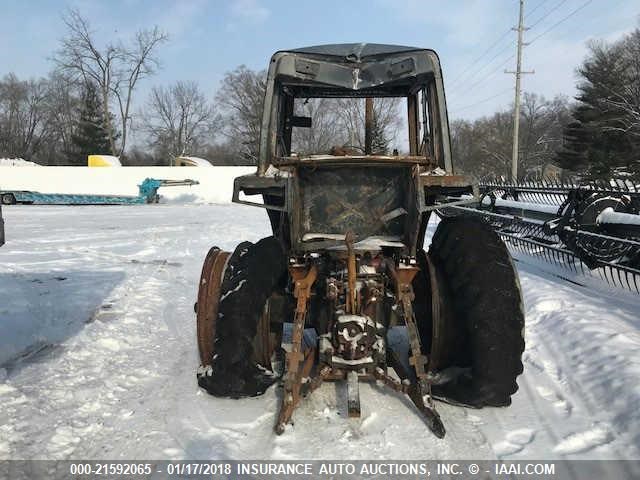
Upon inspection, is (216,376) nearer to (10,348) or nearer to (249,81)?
(10,348)

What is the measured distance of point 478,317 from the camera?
2861 mm

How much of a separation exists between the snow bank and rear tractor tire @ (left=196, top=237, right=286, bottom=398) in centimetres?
2525

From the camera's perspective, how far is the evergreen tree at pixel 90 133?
48875mm

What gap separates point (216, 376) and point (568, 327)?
315cm

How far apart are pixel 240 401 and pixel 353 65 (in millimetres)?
2433

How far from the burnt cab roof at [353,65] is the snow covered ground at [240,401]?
7.05 feet

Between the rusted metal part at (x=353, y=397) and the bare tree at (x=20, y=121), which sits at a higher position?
the bare tree at (x=20, y=121)

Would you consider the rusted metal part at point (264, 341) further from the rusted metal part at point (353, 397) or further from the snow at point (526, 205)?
the snow at point (526, 205)

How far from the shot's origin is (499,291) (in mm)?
2893

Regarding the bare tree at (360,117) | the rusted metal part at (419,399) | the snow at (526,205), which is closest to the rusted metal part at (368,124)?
the bare tree at (360,117)

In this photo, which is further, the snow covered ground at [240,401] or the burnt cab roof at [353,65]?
the burnt cab roof at [353,65]

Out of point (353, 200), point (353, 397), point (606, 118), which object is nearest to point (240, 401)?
point (353, 397)

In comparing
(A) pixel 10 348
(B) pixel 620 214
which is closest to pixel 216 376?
(A) pixel 10 348

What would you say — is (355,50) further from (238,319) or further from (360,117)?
(238,319)
